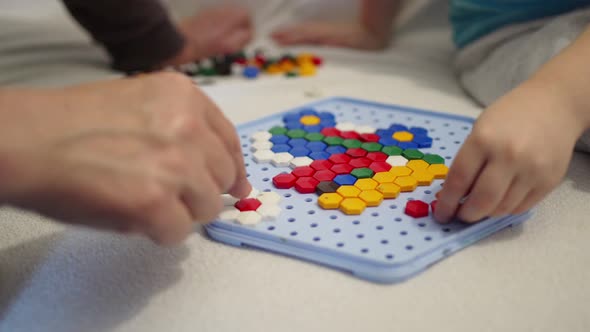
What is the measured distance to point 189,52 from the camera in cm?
96

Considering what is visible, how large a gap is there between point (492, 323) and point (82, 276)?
0.29 meters

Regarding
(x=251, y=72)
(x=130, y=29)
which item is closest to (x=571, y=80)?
(x=251, y=72)

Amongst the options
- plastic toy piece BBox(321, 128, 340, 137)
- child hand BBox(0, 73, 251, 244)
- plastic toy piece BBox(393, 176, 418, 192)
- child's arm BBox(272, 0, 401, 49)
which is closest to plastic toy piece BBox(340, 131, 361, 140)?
plastic toy piece BBox(321, 128, 340, 137)

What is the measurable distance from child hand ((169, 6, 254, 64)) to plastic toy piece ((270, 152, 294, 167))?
0.47 meters

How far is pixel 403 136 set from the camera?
57cm

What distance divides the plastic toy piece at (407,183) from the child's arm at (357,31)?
1.77ft

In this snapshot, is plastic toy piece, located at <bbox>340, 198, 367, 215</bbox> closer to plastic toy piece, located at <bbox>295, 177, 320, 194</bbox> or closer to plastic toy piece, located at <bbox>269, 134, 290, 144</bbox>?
plastic toy piece, located at <bbox>295, 177, 320, 194</bbox>

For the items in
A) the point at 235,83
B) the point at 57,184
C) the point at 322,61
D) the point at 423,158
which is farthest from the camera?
the point at 322,61

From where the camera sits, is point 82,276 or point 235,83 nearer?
point 82,276

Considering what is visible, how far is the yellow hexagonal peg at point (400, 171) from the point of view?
49cm

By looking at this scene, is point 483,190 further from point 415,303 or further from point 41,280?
point 41,280

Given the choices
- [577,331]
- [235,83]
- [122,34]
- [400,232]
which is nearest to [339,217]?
[400,232]

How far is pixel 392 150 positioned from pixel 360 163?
4cm

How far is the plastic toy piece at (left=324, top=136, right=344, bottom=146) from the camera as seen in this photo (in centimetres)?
57
